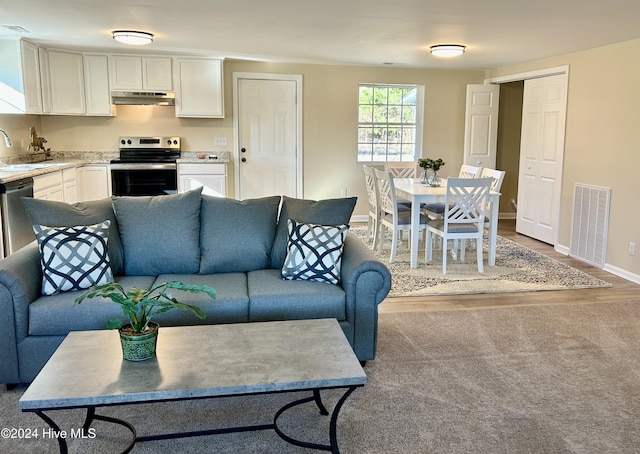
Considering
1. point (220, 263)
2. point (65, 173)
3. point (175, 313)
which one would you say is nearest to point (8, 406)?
point (175, 313)

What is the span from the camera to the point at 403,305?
4.17 m

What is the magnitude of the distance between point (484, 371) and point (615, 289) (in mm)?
2333

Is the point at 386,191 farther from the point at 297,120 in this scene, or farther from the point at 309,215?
the point at 297,120

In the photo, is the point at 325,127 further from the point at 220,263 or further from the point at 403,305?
the point at 220,263

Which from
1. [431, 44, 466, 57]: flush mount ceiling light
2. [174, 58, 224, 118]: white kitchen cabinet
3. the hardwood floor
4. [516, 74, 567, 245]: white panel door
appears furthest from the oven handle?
[516, 74, 567, 245]: white panel door

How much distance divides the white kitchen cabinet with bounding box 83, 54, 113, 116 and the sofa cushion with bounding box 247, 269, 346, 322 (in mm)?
4735

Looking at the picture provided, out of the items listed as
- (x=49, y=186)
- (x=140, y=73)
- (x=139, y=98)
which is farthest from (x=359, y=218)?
(x=49, y=186)

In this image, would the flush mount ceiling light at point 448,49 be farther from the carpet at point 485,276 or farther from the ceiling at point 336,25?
the carpet at point 485,276

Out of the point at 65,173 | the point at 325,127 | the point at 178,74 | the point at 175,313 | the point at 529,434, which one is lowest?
the point at 529,434

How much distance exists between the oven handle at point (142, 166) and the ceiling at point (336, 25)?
4.49ft

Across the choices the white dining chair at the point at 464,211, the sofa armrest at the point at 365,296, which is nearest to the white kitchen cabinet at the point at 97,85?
the white dining chair at the point at 464,211

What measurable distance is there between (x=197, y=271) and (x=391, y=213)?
2.60 m

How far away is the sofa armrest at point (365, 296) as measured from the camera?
295 cm

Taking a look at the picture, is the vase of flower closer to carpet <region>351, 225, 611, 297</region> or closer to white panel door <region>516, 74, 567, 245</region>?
carpet <region>351, 225, 611, 297</region>
